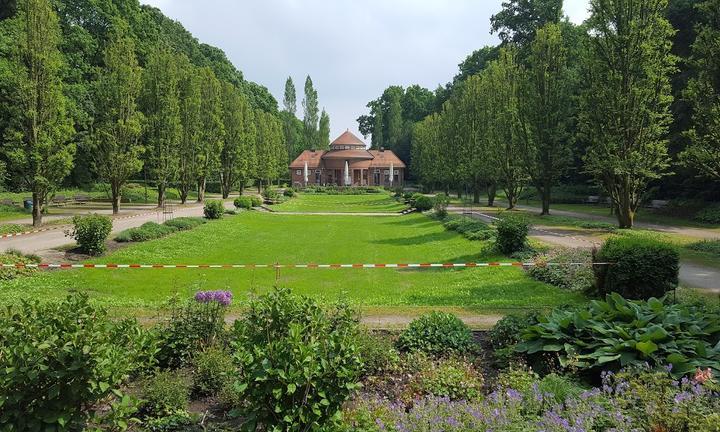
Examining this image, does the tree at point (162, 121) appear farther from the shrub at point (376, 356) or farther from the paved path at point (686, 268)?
the shrub at point (376, 356)

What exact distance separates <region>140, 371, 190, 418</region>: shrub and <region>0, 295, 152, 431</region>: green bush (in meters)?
0.71

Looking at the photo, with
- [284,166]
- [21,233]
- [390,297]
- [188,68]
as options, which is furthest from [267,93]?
[390,297]

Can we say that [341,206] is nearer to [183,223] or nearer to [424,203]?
[424,203]

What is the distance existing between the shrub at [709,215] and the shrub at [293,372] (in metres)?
27.7

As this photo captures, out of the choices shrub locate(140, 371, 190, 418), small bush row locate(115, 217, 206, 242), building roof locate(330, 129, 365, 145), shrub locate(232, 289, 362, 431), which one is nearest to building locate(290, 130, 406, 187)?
building roof locate(330, 129, 365, 145)

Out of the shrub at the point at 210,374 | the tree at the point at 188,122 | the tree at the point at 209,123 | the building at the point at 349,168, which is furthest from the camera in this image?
the building at the point at 349,168

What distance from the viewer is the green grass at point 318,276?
412 inches

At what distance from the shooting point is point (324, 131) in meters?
105

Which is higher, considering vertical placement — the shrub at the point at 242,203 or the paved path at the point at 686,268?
the shrub at the point at 242,203

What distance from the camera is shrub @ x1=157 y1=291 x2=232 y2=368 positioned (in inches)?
214

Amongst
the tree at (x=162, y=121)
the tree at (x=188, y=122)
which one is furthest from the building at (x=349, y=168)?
the tree at (x=162, y=121)

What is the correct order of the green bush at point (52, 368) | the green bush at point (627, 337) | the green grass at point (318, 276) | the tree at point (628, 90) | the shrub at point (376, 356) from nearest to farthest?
1. the green bush at point (52, 368)
2. the green bush at point (627, 337)
3. the shrub at point (376, 356)
4. the green grass at point (318, 276)
5. the tree at point (628, 90)

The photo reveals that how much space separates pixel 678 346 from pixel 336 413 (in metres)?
3.18

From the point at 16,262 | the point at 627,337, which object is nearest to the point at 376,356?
the point at 627,337
